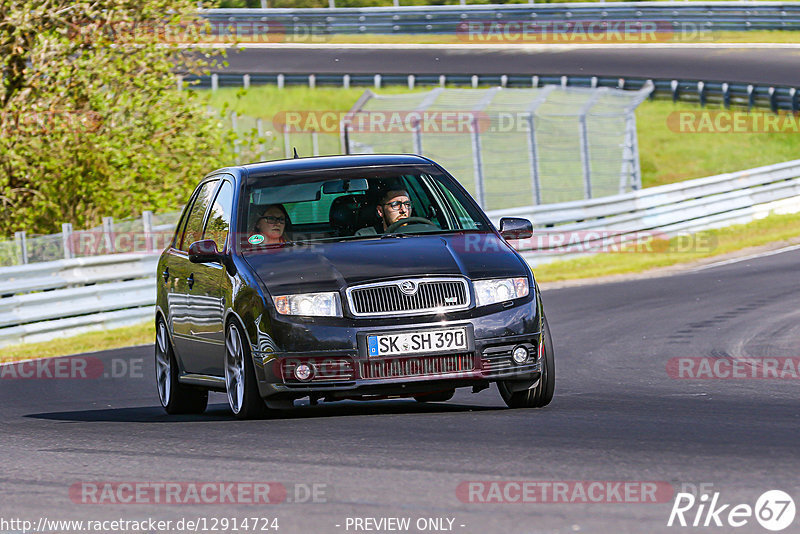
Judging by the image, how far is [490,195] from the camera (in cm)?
3525

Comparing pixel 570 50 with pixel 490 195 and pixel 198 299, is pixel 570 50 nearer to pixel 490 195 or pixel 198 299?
pixel 490 195

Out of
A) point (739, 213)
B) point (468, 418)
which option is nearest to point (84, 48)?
point (739, 213)

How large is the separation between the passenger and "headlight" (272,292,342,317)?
0.92m

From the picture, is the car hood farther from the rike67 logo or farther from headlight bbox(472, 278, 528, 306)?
the rike67 logo

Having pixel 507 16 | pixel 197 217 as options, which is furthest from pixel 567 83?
pixel 197 217

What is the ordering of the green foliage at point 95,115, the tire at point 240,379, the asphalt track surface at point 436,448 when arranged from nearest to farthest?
the asphalt track surface at point 436,448
the tire at point 240,379
the green foliage at point 95,115

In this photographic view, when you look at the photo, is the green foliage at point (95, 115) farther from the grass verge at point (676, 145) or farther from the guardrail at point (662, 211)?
the grass verge at point (676, 145)

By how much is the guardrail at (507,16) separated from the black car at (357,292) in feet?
134

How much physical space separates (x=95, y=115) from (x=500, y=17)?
1233 inches

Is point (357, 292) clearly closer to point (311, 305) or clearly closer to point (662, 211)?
point (311, 305)

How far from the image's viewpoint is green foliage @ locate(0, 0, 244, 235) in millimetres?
22516

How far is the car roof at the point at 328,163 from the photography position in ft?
31.4

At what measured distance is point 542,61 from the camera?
4772cm

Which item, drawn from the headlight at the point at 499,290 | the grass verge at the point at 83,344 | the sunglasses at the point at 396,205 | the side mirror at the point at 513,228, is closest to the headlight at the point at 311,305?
the headlight at the point at 499,290
